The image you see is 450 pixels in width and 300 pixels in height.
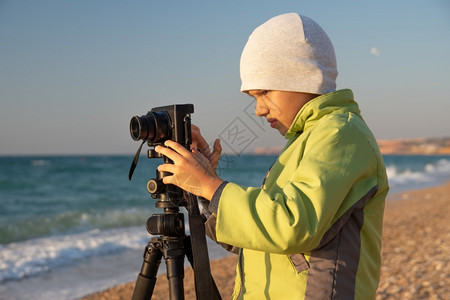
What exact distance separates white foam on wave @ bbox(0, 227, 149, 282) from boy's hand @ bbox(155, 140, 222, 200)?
157 inches

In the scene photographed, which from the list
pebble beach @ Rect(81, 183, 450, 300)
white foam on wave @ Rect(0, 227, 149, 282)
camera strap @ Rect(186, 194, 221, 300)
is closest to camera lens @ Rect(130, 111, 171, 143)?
camera strap @ Rect(186, 194, 221, 300)

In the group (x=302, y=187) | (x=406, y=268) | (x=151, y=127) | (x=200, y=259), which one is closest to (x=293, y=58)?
(x=302, y=187)

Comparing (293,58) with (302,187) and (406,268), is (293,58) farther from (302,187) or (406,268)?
(406,268)

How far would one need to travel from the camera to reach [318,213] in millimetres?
995

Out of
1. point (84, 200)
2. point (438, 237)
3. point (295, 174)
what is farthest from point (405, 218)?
point (84, 200)

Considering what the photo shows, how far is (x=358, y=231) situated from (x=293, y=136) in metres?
0.33

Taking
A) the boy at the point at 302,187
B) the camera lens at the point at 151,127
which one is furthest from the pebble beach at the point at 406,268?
the boy at the point at 302,187

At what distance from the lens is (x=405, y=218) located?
308 inches

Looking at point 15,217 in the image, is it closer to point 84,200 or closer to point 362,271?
point 84,200

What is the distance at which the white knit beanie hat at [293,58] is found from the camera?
1216mm

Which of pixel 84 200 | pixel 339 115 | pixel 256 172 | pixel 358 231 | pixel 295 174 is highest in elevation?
pixel 339 115

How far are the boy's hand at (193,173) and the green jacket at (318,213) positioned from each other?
50 millimetres

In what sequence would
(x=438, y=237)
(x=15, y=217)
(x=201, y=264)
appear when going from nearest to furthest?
(x=201, y=264) → (x=438, y=237) → (x=15, y=217)

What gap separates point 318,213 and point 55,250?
519 centimetres
